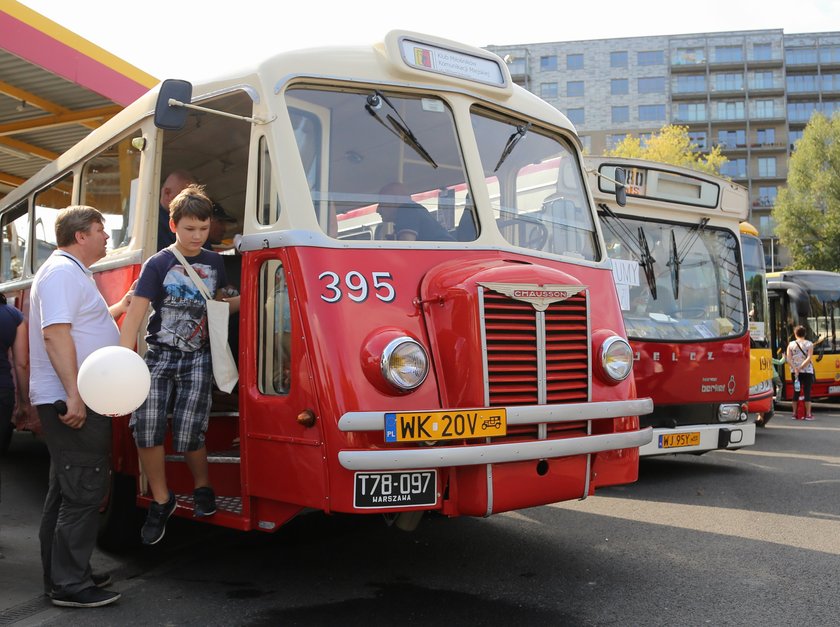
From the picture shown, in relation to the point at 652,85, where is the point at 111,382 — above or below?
below

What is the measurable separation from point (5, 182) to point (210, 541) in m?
10.7

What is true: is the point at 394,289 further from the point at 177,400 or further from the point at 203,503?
the point at 203,503

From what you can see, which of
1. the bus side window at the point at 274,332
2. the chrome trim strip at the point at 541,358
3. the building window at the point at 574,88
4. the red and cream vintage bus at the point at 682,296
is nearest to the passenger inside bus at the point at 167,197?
the bus side window at the point at 274,332

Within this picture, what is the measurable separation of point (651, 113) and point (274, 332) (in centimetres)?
7098

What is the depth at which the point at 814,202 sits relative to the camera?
49.3 metres

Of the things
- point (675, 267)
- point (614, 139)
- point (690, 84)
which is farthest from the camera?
point (690, 84)

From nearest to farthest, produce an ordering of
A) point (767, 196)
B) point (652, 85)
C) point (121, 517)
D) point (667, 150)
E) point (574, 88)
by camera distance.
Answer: point (121, 517)
point (667, 150)
point (574, 88)
point (652, 85)
point (767, 196)

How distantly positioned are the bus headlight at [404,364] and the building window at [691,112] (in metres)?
72.9

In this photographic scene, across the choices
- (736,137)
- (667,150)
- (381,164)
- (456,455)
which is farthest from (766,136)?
(456,455)

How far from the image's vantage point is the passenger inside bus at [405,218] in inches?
194

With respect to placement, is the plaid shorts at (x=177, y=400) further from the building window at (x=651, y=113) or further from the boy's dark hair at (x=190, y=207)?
the building window at (x=651, y=113)

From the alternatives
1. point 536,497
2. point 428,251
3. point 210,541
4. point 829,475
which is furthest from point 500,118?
point 829,475

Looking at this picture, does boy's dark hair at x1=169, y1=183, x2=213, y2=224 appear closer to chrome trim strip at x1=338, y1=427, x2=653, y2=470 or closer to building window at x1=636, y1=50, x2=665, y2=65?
chrome trim strip at x1=338, y1=427, x2=653, y2=470

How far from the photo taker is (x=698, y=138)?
73.5 m
